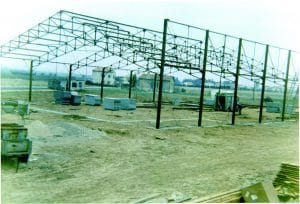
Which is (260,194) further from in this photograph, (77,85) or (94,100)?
(77,85)

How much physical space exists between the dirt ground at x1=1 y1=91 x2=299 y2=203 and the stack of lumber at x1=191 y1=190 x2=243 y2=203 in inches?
58.2

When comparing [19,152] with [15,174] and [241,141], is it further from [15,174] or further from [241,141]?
[241,141]

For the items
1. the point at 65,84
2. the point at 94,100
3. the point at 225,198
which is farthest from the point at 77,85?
the point at 225,198

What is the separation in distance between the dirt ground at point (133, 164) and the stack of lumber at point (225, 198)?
4.85 feet

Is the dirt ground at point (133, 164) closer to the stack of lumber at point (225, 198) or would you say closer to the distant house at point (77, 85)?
the stack of lumber at point (225, 198)

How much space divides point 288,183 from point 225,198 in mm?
3238

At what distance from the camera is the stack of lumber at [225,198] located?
6.93 meters

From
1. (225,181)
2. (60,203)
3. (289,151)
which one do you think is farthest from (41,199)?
(289,151)

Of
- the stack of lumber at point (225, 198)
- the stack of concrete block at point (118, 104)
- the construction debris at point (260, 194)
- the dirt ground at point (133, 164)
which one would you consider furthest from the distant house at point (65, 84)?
the construction debris at point (260, 194)

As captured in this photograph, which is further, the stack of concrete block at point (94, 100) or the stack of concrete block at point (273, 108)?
the stack of concrete block at point (273, 108)

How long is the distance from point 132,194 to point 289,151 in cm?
1009

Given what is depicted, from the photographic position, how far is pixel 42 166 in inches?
419

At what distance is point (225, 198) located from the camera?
7355 millimetres

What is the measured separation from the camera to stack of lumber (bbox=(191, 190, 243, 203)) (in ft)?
22.7
